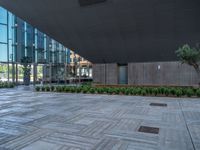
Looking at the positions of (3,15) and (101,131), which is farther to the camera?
(3,15)

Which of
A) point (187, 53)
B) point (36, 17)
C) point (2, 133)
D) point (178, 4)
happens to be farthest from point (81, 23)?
point (2, 133)

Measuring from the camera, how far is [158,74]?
57.7ft

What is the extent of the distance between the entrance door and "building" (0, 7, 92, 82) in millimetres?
10595

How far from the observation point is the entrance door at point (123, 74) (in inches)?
802

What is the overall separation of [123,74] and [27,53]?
13.6m

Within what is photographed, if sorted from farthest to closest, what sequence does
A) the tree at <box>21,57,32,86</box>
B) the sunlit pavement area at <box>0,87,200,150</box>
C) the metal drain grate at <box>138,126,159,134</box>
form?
the tree at <box>21,57,32,86</box>
the metal drain grate at <box>138,126,159,134</box>
the sunlit pavement area at <box>0,87,200,150</box>

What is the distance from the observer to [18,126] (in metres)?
5.27

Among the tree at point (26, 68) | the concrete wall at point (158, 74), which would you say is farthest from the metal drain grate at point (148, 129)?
the tree at point (26, 68)

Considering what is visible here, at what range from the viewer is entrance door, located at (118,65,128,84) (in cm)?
2036

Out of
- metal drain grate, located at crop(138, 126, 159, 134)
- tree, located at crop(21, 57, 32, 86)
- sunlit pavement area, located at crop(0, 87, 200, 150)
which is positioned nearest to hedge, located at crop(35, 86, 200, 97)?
sunlit pavement area, located at crop(0, 87, 200, 150)

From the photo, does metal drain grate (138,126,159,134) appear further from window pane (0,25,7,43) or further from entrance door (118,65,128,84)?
window pane (0,25,7,43)

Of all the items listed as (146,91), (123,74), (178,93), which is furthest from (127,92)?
(123,74)

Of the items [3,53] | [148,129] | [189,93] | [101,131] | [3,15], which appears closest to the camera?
[101,131]

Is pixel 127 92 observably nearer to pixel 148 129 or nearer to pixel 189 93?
pixel 189 93
